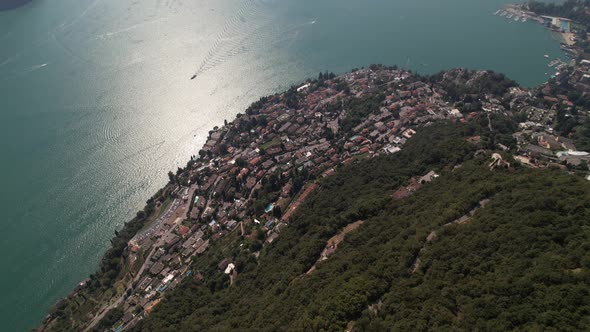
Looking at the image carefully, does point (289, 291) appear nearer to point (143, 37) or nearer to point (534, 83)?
point (534, 83)

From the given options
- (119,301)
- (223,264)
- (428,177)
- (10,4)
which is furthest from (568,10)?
(10,4)

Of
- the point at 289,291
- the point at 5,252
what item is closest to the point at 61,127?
the point at 5,252

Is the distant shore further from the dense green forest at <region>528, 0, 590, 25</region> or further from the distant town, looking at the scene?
the dense green forest at <region>528, 0, 590, 25</region>

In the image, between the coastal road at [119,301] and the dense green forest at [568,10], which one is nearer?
the coastal road at [119,301]

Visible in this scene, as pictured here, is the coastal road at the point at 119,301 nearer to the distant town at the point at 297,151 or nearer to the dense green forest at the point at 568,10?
the distant town at the point at 297,151

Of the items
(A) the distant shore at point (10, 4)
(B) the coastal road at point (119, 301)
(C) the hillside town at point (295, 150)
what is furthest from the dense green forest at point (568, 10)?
(A) the distant shore at point (10, 4)

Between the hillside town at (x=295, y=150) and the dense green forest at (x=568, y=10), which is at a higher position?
the dense green forest at (x=568, y=10)
